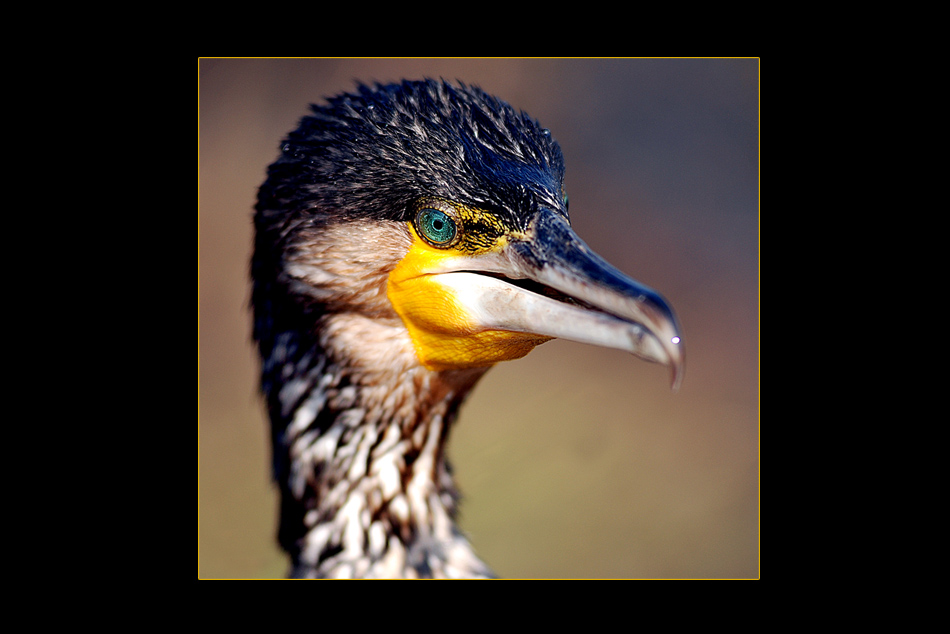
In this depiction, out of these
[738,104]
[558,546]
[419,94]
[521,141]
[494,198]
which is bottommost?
[558,546]

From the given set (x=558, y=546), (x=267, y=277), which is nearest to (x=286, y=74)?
(x=267, y=277)

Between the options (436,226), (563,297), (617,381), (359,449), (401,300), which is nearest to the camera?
(563,297)

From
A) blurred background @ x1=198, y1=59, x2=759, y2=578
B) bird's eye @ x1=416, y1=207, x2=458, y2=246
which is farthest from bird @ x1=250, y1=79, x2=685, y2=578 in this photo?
blurred background @ x1=198, y1=59, x2=759, y2=578

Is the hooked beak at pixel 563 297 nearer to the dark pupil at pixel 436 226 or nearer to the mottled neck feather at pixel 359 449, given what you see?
the dark pupil at pixel 436 226

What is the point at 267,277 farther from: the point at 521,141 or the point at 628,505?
the point at 628,505

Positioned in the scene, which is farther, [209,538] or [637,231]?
[637,231]

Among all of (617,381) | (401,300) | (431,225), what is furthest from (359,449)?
(617,381)

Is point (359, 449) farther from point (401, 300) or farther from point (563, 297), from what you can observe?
point (563, 297)
